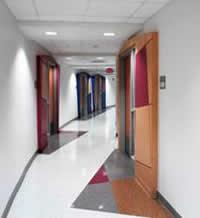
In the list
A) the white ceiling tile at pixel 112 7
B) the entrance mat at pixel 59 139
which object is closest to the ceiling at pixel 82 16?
the white ceiling tile at pixel 112 7

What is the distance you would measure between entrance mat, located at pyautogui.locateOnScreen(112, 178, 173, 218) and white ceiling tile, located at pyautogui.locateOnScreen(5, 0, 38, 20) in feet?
9.86

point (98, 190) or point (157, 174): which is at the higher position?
point (157, 174)

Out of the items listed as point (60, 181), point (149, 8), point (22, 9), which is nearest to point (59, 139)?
point (60, 181)

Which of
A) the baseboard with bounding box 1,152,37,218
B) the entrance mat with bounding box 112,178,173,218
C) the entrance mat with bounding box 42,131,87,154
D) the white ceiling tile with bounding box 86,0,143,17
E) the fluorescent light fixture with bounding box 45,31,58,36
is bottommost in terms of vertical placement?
the entrance mat with bounding box 112,178,173,218

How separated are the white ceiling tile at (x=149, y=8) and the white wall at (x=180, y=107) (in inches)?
3.7

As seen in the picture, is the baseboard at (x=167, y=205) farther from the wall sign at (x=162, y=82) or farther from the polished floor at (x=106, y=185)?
the wall sign at (x=162, y=82)

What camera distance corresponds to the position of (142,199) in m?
3.94

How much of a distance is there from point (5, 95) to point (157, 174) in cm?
244

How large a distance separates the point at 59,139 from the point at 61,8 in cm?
557

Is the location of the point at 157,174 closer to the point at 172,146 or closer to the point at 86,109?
the point at 172,146

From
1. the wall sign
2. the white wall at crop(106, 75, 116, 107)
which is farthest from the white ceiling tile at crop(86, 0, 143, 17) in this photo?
the white wall at crop(106, 75, 116, 107)

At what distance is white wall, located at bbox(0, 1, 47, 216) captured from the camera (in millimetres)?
3418

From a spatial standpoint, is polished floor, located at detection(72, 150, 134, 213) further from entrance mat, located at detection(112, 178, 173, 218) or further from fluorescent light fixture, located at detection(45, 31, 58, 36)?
fluorescent light fixture, located at detection(45, 31, 58, 36)

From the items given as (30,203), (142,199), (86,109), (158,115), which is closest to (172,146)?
(158,115)
